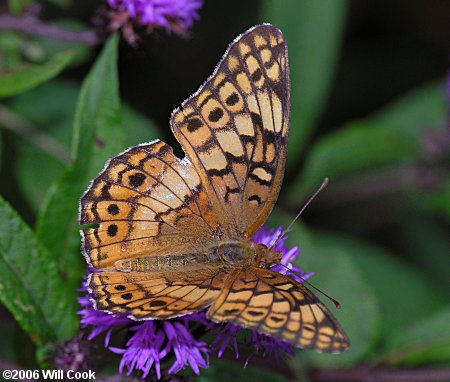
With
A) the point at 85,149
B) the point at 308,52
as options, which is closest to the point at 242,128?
the point at 85,149

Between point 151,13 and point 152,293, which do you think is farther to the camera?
point 151,13


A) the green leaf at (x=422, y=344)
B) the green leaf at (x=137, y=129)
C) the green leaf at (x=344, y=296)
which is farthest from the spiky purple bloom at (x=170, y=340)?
the green leaf at (x=137, y=129)

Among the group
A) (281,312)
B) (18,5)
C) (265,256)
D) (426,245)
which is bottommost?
(426,245)

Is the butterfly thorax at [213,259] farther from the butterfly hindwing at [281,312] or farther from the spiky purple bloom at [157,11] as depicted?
the spiky purple bloom at [157,11]

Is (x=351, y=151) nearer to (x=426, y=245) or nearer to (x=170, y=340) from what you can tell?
(x=426, y=245)

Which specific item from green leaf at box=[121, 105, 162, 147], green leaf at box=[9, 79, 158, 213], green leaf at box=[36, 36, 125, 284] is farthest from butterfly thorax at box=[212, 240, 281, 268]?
green leaf at box=[121, 105, 162, 147]
